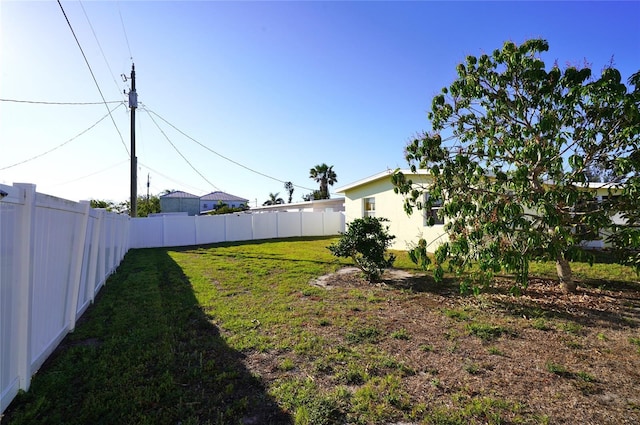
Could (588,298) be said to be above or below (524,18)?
below

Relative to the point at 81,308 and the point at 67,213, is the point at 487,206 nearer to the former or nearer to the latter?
the point at 67,213

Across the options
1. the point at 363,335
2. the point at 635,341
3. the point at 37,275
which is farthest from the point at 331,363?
the point at 635,341

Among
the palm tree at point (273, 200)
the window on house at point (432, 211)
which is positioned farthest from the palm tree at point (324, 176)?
the window on house at point (432, 211)

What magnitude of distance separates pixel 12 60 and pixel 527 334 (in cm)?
1216

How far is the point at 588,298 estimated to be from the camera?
6.16 m

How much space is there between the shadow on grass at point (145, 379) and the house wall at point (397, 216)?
28.9 feet

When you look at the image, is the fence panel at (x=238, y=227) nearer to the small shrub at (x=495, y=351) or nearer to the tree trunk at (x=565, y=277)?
the tree trunk at (x=565, y=277)

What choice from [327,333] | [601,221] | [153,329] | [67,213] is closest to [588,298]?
[601,221]

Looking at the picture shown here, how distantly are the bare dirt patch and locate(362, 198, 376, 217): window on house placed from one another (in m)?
8.95

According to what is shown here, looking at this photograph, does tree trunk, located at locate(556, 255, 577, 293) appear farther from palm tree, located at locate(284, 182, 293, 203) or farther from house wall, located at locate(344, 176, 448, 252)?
palm tree, located at locate(284, 182, 293, 203)

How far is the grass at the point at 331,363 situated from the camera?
2709 mm

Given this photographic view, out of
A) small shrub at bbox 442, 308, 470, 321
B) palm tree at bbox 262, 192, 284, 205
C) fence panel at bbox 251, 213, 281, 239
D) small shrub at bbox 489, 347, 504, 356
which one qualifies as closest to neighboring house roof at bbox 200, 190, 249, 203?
palm tree at bbox 262, 192, 284, 205

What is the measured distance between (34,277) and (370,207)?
13870 mm

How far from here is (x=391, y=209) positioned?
1432cm
